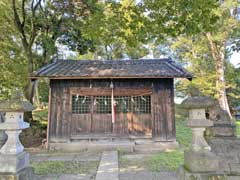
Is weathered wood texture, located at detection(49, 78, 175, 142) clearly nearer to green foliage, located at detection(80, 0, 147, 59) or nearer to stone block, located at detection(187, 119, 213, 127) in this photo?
green foliage, located at detection(80, 0, 147, 59)

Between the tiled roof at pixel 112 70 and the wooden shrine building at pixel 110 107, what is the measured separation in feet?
0.14

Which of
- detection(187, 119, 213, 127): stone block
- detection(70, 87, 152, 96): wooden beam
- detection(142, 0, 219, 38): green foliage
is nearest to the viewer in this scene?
detection(187, 119, 213, 127): stone block

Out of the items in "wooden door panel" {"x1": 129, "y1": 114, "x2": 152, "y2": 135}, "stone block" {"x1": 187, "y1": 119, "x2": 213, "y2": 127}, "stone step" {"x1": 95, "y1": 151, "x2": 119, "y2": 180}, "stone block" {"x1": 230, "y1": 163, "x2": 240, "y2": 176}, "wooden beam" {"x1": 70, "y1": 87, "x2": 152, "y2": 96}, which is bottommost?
"stone step" {"x1": 95, "y1": 151, "x2": 119, "y2": 180}

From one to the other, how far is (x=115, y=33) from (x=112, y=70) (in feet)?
7.63

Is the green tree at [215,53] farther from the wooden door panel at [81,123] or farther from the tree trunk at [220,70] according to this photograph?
the wooden door panel at [81,123]

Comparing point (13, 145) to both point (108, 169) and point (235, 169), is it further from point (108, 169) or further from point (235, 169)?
point (235, 169)

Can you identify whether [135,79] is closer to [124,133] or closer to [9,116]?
[124,133]

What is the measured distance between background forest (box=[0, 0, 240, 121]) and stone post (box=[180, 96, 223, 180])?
1.42 meters

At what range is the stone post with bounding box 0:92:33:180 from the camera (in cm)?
419

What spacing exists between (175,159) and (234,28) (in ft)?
37.6

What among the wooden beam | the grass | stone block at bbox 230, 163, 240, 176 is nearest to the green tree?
the wooden beam

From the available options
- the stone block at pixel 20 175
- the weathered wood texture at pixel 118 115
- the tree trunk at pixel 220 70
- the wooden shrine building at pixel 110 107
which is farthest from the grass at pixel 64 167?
the tree trunk at pixel 220 70

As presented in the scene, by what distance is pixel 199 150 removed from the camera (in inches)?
175

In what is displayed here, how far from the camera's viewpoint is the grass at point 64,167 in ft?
18.3
